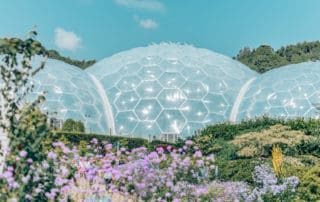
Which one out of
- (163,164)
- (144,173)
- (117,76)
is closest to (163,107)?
(117,76)

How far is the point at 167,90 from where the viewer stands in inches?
1072

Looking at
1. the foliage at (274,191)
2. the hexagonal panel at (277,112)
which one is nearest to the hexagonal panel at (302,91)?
the hexagonal panel at (277,112)

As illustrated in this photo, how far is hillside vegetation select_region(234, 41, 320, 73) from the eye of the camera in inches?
1770

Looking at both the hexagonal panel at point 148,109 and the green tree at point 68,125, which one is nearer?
the green tree at point 68,125

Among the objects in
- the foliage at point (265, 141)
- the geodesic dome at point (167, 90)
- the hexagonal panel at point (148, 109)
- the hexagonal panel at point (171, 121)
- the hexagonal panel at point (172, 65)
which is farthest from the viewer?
the hexagonal panel at point (172, 65)

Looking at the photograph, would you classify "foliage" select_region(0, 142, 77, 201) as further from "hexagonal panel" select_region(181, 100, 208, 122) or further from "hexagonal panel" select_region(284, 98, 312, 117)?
"hexagonal panel" select_region(284, 98, 312, 117)

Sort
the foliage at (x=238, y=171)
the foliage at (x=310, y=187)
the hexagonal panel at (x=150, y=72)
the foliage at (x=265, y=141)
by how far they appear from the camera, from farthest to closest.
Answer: the hexagonal panel at (x=150, y=72) < the foliage at (x=265, y=141) < the foliage at (x=238, y=171) < the foliage at (x=310, y=187)

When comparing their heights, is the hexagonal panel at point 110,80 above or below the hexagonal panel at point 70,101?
above

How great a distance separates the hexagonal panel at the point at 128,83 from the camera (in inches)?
1095

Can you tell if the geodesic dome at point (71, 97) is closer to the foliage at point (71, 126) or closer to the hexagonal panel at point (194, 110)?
the foliage at point (71, 126)

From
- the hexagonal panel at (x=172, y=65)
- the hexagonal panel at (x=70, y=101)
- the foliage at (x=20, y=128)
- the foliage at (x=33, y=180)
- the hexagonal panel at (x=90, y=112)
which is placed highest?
the hexagonal panel at (x=172, y=65)

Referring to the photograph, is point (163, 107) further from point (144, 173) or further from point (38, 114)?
point (38, 114)

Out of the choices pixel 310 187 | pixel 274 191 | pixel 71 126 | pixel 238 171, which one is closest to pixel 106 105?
pixel 71 126

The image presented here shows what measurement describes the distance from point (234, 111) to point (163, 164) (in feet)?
54.3
